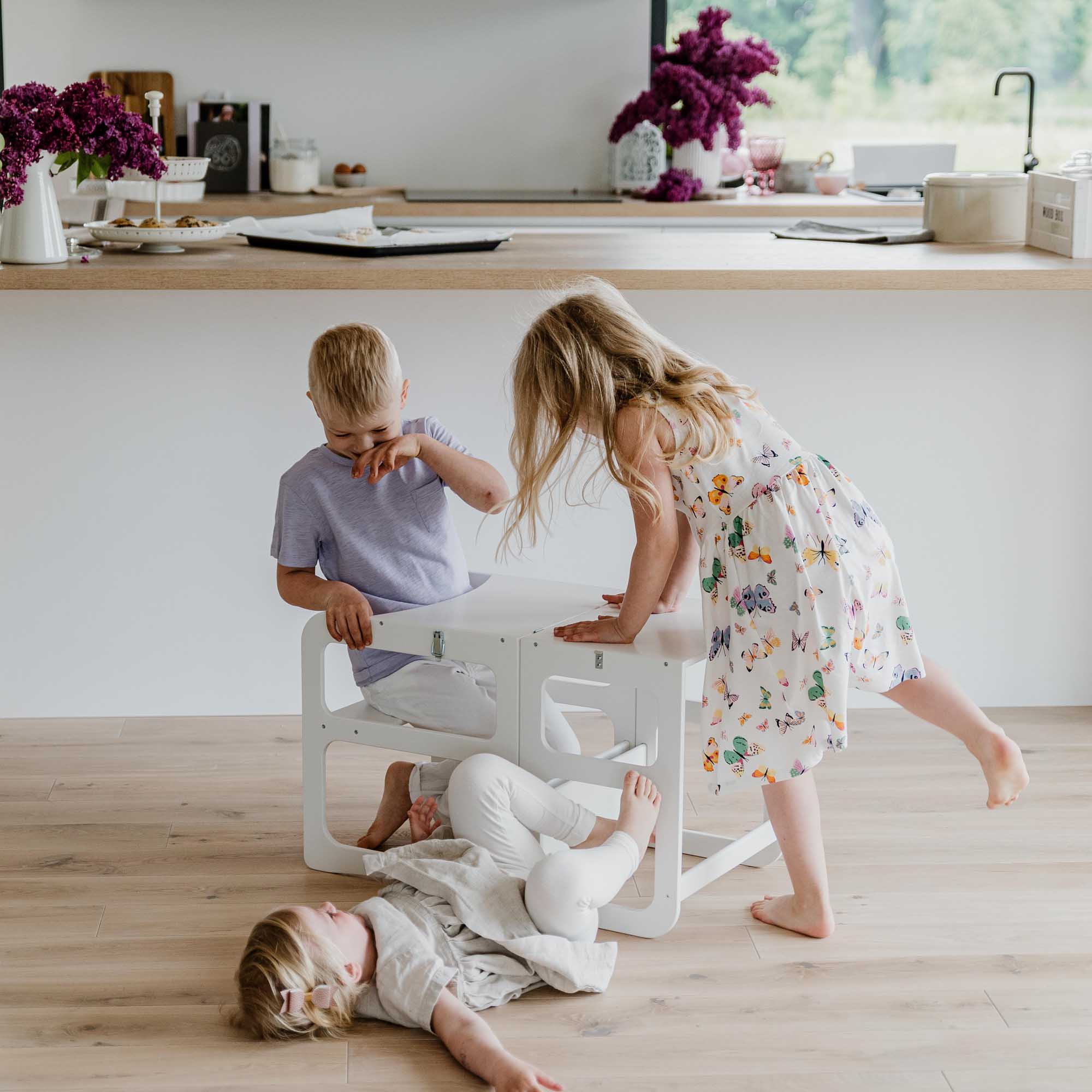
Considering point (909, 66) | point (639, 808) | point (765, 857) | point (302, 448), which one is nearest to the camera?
point (639, 808)

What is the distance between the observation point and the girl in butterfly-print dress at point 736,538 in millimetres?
1852

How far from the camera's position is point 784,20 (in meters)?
4.83

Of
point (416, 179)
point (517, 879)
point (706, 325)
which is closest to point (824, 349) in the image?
point (706, 325)

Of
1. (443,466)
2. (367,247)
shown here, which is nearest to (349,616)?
(443,466)

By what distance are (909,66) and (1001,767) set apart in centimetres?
350

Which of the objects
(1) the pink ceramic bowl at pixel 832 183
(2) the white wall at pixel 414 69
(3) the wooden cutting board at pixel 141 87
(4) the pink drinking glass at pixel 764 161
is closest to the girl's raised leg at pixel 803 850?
(1) the pink ceramic bowl at pixel 832 183

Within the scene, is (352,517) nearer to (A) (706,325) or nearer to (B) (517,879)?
(B) (517,879)

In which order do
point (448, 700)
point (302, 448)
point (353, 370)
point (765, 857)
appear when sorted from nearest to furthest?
point (353, 370) → point (448, 700) → point (765, 857) → point (302, 448)

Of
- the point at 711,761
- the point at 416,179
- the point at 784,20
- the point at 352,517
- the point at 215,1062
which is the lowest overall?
the point at 215,1062

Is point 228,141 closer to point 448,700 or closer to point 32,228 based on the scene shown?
point 32,228

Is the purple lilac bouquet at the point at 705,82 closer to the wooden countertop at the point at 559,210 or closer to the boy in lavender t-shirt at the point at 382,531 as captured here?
the wooden countertop at the point at 559,210

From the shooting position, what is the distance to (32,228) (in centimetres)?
243

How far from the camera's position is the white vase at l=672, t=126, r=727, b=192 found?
13.4 ft

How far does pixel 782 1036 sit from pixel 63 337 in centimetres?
174
